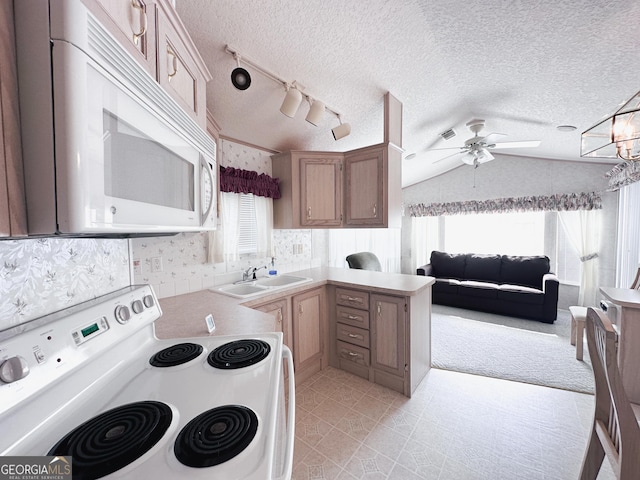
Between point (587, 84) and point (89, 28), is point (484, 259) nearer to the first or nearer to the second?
point (587, 84)

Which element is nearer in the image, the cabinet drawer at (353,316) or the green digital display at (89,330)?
the green digital display at (89,330)

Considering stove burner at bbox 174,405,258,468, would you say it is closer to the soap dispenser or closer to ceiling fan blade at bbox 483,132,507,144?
the soap dispenser

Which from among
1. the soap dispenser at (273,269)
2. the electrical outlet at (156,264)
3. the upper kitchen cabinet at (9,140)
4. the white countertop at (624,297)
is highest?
the upper kitchen cabinet at (9,140)

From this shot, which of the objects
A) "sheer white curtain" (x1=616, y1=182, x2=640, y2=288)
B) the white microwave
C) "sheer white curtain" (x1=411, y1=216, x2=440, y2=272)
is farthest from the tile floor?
"sheer white curtain" (x1=411, y1=216, x2=440, y2=272)

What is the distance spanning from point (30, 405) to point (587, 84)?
11.0 feet

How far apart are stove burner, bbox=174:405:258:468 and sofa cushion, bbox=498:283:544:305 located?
4.55m

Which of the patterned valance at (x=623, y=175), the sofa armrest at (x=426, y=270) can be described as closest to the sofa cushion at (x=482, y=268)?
the sofa armrest at (x=426, y=270)

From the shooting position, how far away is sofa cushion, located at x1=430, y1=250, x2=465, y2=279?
4801 mm

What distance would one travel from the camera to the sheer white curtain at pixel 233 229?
2.22 m

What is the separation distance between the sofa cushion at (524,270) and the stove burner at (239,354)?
4.87 metres

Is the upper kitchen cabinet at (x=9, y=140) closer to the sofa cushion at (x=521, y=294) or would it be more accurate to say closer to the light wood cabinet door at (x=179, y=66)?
the light wood cabinet door at (x=179, y=66)

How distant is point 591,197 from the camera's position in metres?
3.86

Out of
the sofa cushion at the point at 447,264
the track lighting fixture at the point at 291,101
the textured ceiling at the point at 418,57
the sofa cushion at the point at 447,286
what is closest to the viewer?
the textured ceiling at the point at 418,57

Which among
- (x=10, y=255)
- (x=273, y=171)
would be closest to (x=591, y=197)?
(x=273, y=171)
